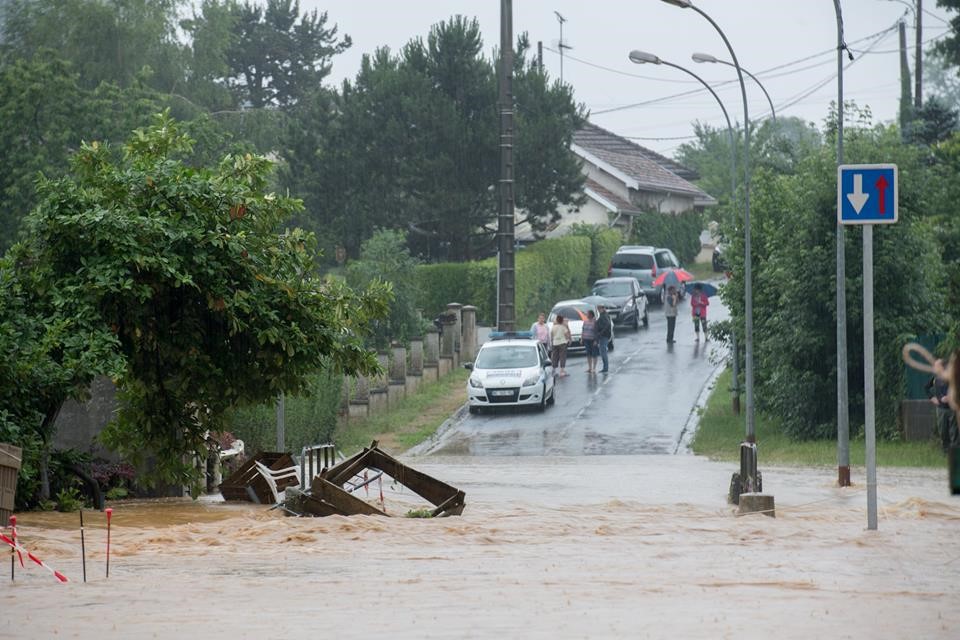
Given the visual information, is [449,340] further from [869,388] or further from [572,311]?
[869,388]

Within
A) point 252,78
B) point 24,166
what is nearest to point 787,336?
point 24,166

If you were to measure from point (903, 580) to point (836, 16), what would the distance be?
13948 mm

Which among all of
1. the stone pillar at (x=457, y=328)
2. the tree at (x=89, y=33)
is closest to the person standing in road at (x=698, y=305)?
the stone pillar at (x=457, y=328)

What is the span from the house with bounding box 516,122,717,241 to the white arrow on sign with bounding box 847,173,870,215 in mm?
44069

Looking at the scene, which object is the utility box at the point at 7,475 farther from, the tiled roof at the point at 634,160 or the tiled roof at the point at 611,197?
the tiled roof at the point at 634,160

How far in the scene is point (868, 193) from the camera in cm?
1419

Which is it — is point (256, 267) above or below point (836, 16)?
below

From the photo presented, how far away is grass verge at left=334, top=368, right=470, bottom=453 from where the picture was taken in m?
32.2

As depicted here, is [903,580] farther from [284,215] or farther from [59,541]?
[284,215]

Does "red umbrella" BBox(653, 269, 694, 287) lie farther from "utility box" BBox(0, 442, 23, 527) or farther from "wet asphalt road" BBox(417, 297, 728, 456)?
"utility box" BBox(0, 442, 23, 527)

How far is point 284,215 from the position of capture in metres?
18.9

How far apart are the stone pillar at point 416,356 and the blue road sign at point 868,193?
24.9 meters

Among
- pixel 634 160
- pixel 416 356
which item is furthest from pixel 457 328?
pixel 634 160

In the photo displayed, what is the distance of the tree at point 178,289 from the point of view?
680 inches
